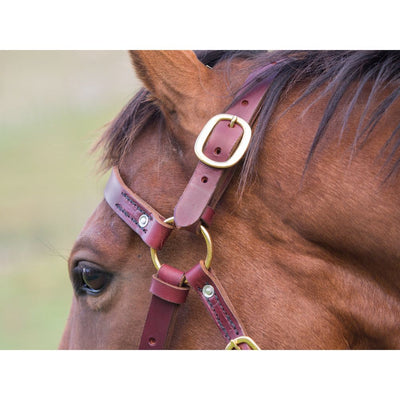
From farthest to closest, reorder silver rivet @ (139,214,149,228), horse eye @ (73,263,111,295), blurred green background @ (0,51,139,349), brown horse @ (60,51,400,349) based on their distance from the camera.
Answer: blurred green background @ (0,51,139,349) → horse eye @ (73,263,111,295) → silver rivet @ (139,214,149,228) → brown horse @ (60,51,400,349)

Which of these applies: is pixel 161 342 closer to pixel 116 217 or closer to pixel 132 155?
pixel 116 217

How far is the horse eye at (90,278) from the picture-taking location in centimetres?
168

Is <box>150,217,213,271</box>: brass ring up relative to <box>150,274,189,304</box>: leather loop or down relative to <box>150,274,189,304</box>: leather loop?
up

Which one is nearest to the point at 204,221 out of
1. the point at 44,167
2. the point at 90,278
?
the point at 90,278

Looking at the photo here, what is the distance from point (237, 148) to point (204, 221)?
228 mm

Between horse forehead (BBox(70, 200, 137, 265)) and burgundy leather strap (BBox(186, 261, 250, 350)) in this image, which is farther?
horse forehead (BBox(70, 200, 137, 265))

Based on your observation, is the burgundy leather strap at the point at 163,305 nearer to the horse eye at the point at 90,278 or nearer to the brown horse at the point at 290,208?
the brown horse at the point at 290,208

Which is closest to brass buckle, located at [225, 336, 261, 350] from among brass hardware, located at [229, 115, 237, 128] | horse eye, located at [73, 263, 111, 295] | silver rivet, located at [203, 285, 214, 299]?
silver rivet, located at [203, 285, 214, 299]

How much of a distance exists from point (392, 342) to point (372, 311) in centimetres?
11

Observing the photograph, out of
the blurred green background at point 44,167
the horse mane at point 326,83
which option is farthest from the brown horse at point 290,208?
the blurred green background at point 44,167

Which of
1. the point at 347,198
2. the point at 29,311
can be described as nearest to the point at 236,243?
the point at 347,198

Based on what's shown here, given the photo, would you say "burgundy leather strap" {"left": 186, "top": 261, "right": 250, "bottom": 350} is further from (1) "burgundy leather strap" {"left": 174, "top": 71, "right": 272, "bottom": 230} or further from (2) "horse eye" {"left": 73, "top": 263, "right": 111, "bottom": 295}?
(2) "horse eye" {"left": 73, "top": 263, "right": 111, "bottom": 295}

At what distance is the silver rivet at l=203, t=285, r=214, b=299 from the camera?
150 centimetres

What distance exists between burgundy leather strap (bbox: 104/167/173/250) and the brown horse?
39 mm
